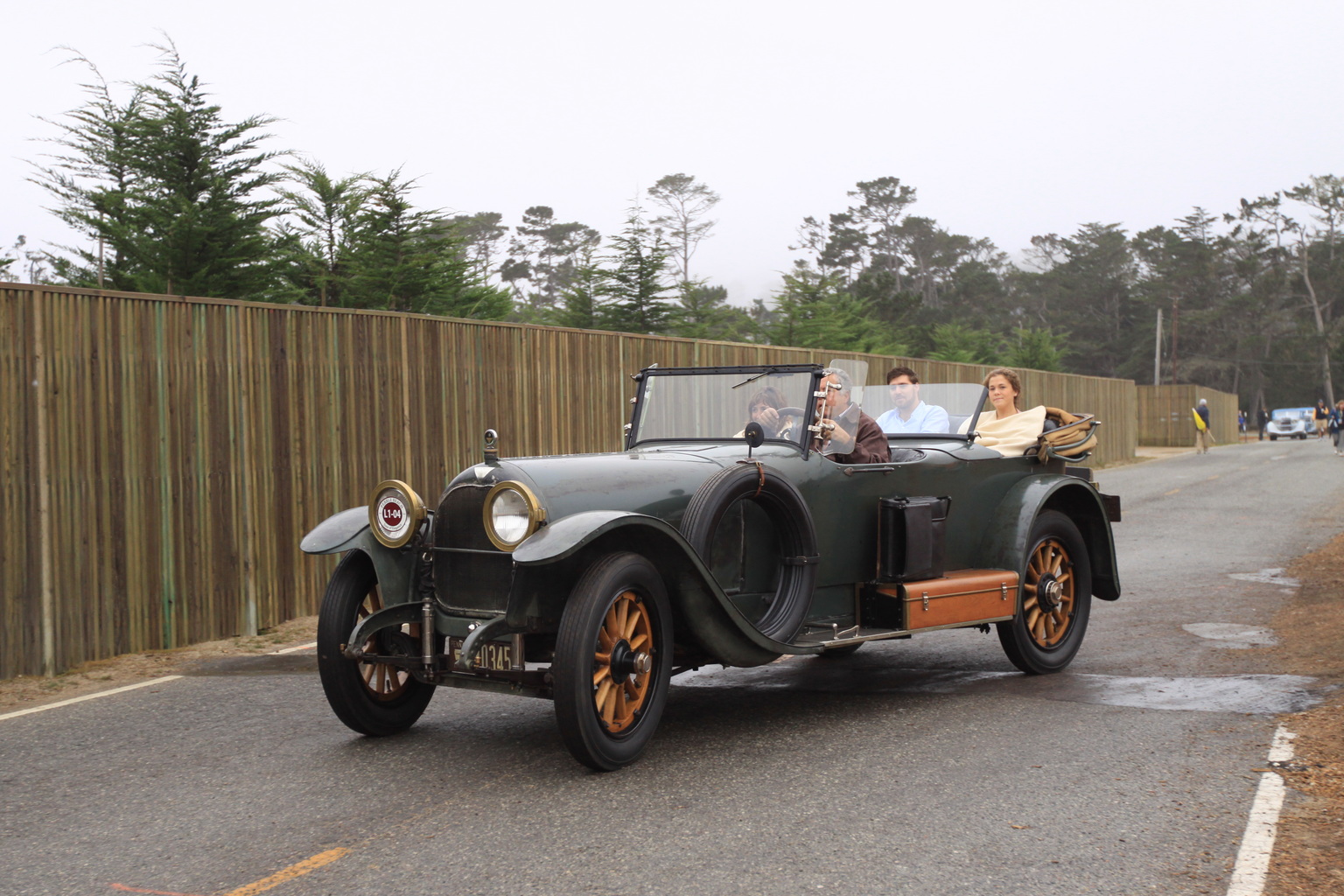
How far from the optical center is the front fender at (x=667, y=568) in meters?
4.84

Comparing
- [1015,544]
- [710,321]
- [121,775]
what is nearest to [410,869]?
[121,775]

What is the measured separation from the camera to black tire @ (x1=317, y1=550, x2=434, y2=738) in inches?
217

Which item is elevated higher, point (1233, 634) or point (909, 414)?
point (909, 414)

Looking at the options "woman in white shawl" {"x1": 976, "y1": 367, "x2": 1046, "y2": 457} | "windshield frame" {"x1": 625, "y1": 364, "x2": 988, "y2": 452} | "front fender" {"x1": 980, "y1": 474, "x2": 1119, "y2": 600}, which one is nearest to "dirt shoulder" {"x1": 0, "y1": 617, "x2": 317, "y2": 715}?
"windshield frame" {"x1": 625, "y1": 364, "x2": 988, "y2": 452}

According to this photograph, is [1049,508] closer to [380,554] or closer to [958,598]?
[958,598]

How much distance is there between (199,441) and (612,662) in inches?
191

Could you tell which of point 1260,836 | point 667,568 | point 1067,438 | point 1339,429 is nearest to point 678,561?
point 667,568

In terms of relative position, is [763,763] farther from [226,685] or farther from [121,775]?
[226,685]

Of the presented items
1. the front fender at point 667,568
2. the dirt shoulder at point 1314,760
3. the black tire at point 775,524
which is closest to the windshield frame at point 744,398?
the black tire at point 775,524

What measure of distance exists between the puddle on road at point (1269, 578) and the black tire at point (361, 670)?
310 inches

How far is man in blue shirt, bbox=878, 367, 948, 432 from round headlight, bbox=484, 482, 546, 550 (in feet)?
10.6

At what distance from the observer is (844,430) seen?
21.3ft

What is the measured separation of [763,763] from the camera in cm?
514

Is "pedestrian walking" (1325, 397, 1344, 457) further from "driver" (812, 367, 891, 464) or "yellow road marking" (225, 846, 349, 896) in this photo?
"yellow road marking" (225, 846, 349, 896)
